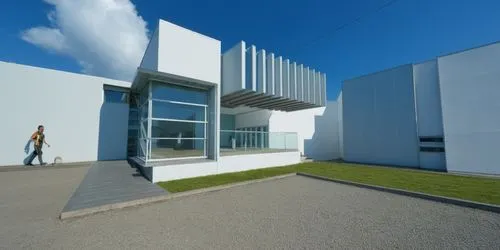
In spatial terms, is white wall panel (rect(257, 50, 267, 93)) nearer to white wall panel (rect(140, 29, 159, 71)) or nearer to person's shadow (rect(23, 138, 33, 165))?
white wall panel (rect(140, 29, 159, 71))

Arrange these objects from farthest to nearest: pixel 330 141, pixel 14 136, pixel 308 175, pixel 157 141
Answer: pixel 330 141 → pixel 14 136 → pixel 308 175 → pixel 157 141

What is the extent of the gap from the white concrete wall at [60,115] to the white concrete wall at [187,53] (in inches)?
308

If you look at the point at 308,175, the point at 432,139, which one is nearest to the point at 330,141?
the point at 432,139

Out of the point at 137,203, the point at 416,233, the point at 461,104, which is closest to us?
the point at 416,233

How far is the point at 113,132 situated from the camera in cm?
1373

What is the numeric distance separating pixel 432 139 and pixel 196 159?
47.7 ft

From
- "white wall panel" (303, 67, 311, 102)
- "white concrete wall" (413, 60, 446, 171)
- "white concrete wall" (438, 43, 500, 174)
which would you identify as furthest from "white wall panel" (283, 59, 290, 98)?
"white concrete wall" (438, 43, 500, 174)

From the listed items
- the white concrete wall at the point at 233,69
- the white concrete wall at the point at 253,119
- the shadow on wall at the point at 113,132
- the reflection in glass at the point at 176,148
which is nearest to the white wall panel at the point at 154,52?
the reflection in glass at the point at 176,148

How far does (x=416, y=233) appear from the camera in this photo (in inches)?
148

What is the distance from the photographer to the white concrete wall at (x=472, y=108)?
1118cm

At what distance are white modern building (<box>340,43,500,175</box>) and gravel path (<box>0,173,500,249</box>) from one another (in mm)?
9772

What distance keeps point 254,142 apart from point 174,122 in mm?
5219

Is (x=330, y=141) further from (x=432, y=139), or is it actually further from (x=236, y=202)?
(x=236, y=202)

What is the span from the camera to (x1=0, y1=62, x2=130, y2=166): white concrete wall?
36.2 ft
